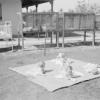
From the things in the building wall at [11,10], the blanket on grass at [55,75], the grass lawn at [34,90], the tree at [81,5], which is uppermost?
the tree at [81,5]

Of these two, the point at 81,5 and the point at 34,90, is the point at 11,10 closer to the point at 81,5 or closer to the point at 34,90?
the point at 34,90

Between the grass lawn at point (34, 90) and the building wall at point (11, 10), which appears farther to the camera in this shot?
the building wall at point (11, 10)

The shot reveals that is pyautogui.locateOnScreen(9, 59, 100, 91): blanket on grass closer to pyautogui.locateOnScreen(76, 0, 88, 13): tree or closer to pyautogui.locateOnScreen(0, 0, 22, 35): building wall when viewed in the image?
pyautogui.locateOnScreen(0, 0, 22, 35): building wall

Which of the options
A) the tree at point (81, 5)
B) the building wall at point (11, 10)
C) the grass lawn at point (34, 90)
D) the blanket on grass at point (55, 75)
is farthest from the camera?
the tree at point (81, 5)

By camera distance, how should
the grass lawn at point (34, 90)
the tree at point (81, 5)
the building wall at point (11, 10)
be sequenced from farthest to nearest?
the tree at point (81, 5) → the building wall at point (11, 10) → the grass lawn at point (34, 90)

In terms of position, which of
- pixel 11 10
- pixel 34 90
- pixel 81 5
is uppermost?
pixel 81 5

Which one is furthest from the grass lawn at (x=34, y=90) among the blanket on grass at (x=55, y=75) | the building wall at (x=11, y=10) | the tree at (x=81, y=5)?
the tree at (x=81, y=5)

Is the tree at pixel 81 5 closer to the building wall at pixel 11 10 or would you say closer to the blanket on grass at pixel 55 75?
the building wall at pixel 11 10

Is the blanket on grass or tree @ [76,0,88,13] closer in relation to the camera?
the blanket on grass

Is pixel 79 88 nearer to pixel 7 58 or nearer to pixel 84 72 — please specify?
pixel 84 72

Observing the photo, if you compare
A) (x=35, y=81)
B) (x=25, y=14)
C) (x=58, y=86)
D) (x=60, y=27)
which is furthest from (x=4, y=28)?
(x=58, y=86)

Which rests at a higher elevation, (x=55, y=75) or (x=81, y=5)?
(x=81, y=5)

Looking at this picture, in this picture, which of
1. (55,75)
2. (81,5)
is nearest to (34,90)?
(55,75)

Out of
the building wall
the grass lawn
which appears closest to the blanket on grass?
the grass lawn
